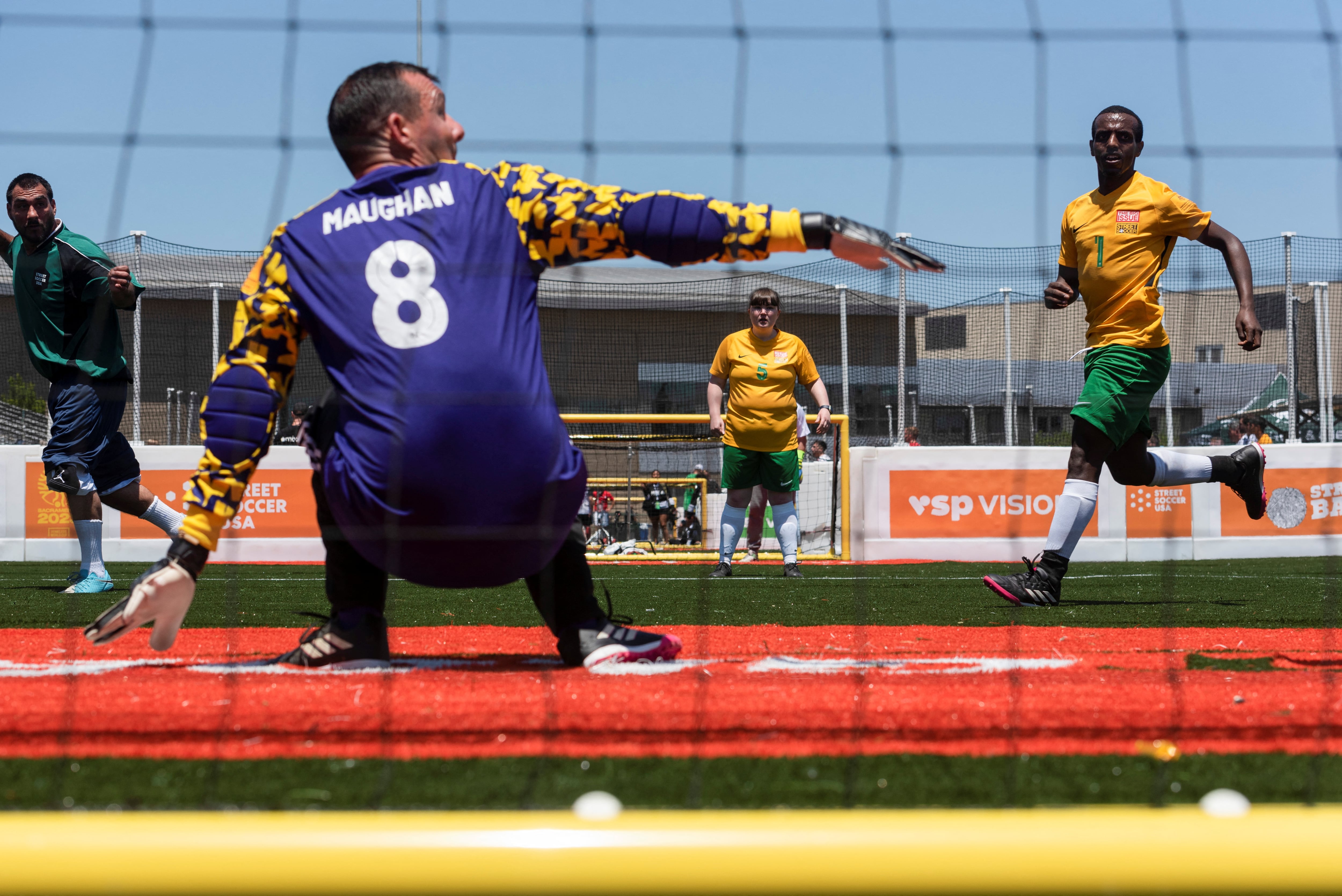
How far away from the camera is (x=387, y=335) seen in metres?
2.37

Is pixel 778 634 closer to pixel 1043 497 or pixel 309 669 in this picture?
pixel 309 669

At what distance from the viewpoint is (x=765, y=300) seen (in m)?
7.60

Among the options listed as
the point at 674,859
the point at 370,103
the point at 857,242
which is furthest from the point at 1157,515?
the point at 674,859

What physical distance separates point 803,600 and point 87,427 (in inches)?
142

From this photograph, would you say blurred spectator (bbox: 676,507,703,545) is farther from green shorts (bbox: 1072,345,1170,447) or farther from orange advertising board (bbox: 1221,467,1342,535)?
green shorts (bbox: 1072,345,1170,447)

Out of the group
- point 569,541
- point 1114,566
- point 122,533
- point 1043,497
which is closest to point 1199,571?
point 1114,566

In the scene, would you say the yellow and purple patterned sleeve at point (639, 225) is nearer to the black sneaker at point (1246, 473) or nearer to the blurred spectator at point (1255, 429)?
the black sneaker at point (1246, 473)

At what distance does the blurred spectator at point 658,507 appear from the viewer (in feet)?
47.6

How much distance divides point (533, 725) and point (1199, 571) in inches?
287

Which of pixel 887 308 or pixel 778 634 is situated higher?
pixel 887 308

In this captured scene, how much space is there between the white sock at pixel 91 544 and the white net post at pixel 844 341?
6.06 metres

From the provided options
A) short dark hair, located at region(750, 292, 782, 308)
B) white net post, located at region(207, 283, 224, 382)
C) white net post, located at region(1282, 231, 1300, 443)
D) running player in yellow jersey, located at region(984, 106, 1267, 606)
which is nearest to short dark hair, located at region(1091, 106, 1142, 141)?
running player in yellow jersey, located at region(984, 106, 1267, 606)

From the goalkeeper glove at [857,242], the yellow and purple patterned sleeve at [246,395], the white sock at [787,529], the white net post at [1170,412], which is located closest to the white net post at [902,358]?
the white sock at [787,529]

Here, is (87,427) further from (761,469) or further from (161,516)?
(761,469)
